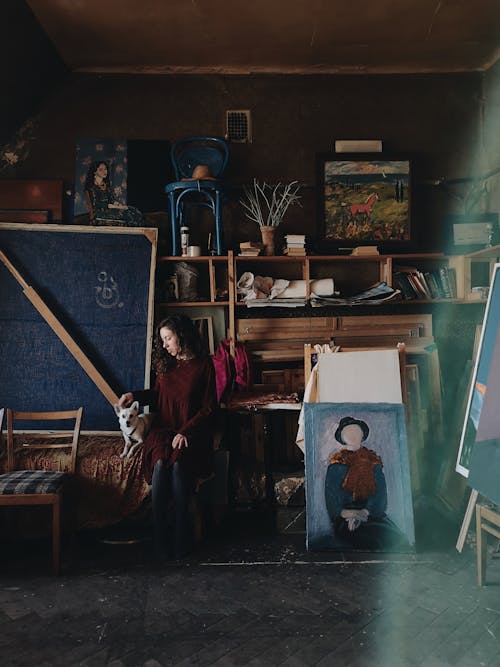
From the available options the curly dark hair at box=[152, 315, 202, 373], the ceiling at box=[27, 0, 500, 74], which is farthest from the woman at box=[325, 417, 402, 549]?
the ceiling at box=[27, 0, 500, 74]

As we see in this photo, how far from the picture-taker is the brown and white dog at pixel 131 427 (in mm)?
3414

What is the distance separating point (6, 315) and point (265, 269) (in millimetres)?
2023

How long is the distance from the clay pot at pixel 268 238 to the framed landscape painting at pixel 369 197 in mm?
424

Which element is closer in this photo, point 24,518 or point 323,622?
point 323,622

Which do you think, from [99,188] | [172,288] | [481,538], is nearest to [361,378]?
[481,538]

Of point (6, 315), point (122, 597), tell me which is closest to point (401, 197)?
point (6, 315)

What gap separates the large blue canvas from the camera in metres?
3.13

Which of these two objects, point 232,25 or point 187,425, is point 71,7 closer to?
point 232,25

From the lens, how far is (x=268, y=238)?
172 inches

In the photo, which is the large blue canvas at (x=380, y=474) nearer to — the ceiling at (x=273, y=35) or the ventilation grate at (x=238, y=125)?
the ventilation grate at (x=238, y=125)

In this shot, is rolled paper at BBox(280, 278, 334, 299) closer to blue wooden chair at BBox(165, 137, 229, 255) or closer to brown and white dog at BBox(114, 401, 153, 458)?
blue wooden chair at BBox(165, 137, 229, 255)

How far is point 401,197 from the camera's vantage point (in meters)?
4.48

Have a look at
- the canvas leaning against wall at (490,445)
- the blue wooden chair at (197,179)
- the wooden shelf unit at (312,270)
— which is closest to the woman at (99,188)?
the blue wooden chair at (197,179)

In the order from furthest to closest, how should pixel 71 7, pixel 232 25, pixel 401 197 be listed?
1. pixel 401 197
2. pixel 232 25
3. pixel 71 7
